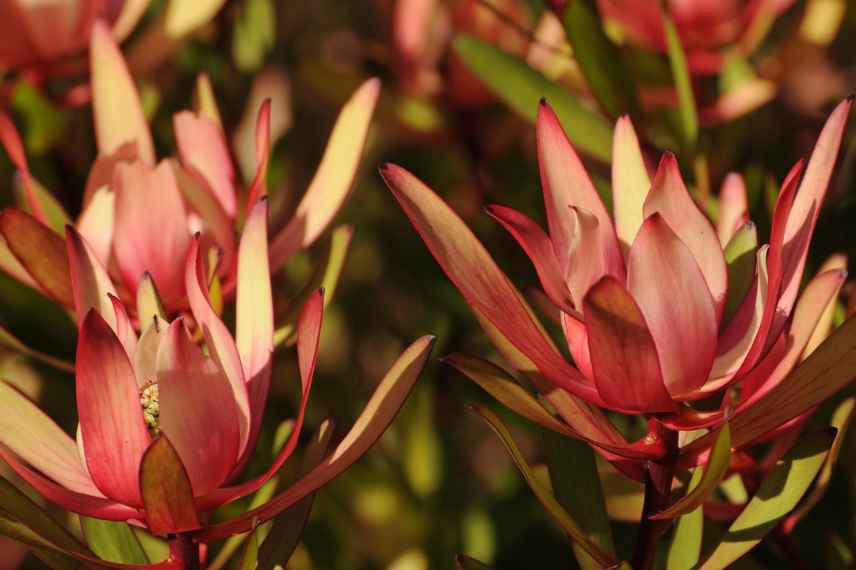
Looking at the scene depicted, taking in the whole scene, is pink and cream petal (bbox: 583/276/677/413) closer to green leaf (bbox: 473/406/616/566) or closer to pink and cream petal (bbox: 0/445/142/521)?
green leaf (bbox: 473/406/616/566)

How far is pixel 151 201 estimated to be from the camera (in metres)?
0.71

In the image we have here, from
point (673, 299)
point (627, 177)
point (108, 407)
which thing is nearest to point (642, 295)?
point (673, 299)

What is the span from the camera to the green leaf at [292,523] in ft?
2.02

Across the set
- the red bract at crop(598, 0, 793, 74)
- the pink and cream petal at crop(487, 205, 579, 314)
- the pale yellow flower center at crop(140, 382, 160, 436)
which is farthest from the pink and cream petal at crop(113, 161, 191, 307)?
the red bract at crop(598, 0, 793, 74)

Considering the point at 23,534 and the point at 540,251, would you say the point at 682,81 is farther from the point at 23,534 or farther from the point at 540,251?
the point at 23,534

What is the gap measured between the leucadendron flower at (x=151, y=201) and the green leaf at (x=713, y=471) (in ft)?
0.96

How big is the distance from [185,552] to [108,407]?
0.09 meters

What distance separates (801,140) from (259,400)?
2.20ft

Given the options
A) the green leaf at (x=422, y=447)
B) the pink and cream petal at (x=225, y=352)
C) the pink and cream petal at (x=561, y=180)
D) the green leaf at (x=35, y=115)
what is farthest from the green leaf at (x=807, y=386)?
the green leaf at (x=35, y=115)

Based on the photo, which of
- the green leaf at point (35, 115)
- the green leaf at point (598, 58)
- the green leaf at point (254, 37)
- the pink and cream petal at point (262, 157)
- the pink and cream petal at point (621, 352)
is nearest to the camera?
the pink and cream petal at point (621, 352)

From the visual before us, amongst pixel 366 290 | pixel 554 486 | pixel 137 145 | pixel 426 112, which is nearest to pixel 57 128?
pixel 137 145

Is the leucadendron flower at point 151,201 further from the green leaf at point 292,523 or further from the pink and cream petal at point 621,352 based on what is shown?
the pink and cream petal at point 621,352

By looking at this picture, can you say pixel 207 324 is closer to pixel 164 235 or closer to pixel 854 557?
pixel 164 235

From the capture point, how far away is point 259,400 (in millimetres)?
608
